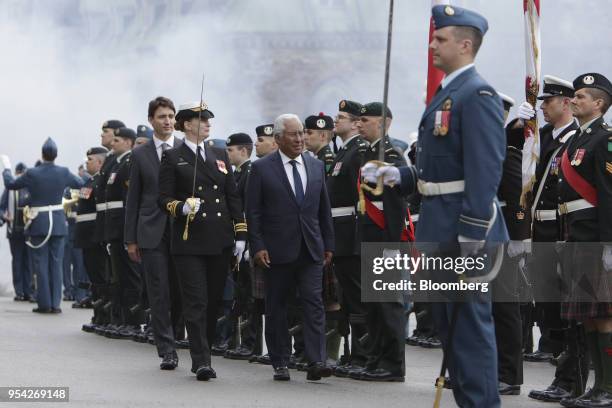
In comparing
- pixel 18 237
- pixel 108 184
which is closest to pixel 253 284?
pixel 108 184

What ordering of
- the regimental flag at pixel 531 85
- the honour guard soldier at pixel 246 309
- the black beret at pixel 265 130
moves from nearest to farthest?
the regimental flag at pixel 531 85
the honour guard soldier at pixel 246 309
the black beret at pixel 265 130

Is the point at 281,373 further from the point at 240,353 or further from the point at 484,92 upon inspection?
the point at 484,92

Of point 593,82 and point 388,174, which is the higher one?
point 593,82

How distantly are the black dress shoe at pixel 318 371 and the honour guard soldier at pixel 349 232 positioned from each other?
52 cm

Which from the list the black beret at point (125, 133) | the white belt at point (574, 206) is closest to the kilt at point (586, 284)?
the white belt at point (574, 206)

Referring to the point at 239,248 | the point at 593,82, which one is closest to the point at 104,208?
the point at 239,248

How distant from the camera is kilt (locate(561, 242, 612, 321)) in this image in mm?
7598

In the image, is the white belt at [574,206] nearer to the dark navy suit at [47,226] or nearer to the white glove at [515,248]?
the white glove at [515,248]

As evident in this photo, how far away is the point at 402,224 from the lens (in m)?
8.99

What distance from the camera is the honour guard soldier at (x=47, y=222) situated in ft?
51.1

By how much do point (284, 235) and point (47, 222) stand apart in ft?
24.8

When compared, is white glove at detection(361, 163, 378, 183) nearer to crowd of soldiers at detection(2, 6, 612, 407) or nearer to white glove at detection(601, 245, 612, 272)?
crowd of soldiers at detection(2, 6, 612, 407)

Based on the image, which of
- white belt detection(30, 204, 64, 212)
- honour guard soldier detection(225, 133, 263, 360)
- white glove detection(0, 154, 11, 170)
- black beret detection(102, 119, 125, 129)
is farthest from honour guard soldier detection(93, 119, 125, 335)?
white glove detection(0, 154, 11, 170)

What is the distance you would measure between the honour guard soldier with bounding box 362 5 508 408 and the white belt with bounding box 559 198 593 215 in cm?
157
